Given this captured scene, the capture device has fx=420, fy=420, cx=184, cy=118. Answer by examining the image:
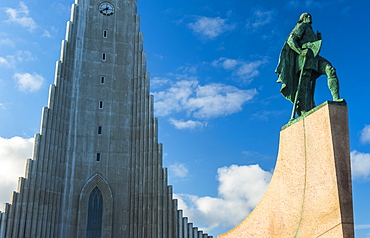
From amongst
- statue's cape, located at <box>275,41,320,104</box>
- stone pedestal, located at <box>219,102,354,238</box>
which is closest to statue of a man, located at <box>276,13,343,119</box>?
statue's cape, located at <box>275,41,320,104</box>

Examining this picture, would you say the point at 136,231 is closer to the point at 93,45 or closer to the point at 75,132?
the point at 75,132

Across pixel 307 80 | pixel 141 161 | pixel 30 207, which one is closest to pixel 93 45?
pixel 141 161

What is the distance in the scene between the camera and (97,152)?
94.6 ft

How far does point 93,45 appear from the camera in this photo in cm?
3141

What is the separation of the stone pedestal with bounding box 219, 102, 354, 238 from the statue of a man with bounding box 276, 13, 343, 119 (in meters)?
1.07

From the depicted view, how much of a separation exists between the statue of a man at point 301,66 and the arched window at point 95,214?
19112mm

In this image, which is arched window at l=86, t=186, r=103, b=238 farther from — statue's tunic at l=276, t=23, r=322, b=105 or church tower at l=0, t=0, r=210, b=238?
statue's tunic at l=276, t=23, r=322, b=105

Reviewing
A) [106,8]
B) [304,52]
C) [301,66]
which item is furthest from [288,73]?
[106,8]

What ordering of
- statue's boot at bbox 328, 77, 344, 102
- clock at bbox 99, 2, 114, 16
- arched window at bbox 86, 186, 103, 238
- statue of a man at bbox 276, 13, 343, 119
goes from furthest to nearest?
1. clock at bbox 99, 2, 114, 16
2. arched window at bbox 86, 186, 103, 238
3. statue of a man at bbox 276, 13, 343, 119
4. statue's boot at bbox 328, 77, 344, 102

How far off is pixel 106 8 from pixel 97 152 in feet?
38.2

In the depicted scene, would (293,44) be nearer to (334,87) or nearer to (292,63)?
(292,63)

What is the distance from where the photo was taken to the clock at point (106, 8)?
32.6m

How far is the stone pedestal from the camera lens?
8578mm

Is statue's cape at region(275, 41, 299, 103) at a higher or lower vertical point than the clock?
lower
